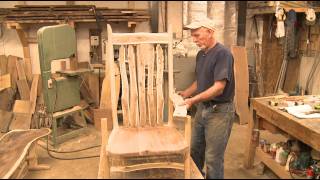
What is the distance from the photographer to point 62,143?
11.5 feet

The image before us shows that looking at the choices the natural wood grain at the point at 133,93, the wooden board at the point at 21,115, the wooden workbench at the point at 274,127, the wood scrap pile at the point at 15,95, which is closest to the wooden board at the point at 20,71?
the wood scrap pile at the point at 15,95

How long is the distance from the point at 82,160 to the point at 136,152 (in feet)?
4.54

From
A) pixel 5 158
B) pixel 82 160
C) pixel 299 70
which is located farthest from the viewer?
pixel 299 70

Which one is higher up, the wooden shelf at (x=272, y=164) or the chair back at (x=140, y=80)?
the chair back at (x=140, y=80)

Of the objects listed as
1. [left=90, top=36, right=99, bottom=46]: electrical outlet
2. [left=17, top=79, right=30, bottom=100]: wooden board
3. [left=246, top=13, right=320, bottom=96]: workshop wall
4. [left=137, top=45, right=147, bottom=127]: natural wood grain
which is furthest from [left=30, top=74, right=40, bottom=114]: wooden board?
[left=246, top=13, right=320, bottom=96]: workshop wall

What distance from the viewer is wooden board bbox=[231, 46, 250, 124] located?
13.5 feet

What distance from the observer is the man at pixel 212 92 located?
2.01 meters

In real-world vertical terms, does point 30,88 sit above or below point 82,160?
above

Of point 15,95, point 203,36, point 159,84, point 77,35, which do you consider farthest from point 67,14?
point 203,36

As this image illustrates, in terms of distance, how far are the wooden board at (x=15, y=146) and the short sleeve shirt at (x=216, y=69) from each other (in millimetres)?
1353

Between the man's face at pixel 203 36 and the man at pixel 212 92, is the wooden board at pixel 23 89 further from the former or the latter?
the man's face at pixel 203 36

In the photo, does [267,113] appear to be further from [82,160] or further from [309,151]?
[82,160]

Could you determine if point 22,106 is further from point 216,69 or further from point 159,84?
point 216,69

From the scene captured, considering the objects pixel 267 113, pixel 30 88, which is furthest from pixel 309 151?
pixel 30 88
